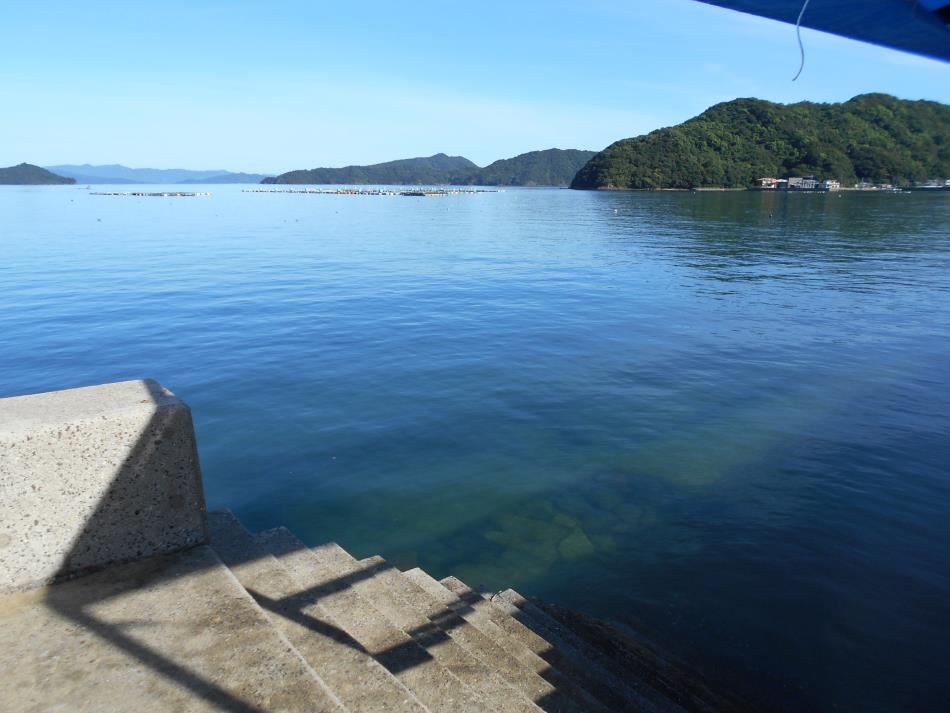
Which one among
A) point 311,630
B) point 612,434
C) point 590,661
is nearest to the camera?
A: point 311,630

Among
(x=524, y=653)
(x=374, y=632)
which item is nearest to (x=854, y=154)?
(x=524, y=653)

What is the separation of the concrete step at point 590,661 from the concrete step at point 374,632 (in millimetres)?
1666

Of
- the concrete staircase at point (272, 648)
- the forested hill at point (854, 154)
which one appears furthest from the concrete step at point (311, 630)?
the forested hill at point (854, 154)

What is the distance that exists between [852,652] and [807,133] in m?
229

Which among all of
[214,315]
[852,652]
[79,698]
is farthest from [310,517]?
[214,315]

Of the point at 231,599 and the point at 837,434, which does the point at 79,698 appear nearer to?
the point at 231,599

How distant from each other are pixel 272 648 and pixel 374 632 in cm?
96

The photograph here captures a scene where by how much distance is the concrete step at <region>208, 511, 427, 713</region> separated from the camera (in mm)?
3010

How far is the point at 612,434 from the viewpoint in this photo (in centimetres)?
1152

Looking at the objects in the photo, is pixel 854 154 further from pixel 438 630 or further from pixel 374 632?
pixel 374 632

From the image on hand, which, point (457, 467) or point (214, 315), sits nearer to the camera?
point (457, 467)

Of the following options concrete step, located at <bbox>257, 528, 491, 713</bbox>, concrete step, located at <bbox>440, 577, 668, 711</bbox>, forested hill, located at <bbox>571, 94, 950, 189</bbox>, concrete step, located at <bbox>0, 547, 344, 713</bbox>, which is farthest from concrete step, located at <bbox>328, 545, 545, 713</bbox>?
forested hill, located at <bbox>571, 94, 950, 189</bbox>

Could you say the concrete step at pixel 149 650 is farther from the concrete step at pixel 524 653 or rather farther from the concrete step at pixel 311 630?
the concrete step at pixel 524 653

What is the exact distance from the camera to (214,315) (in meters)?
22.2
